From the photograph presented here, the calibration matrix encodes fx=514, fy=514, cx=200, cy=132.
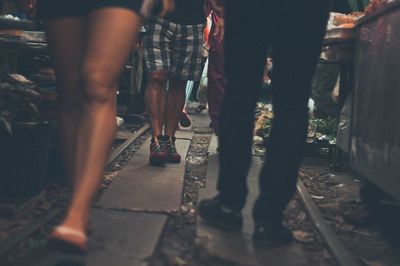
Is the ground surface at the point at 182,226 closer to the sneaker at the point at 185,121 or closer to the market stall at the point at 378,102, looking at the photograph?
the market stall at the point at 378,102

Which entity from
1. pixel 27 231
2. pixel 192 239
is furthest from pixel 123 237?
pixel 27 231

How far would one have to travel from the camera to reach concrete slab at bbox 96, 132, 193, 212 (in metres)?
3.37

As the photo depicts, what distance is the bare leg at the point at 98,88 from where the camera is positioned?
218cm

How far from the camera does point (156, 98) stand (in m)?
4.61

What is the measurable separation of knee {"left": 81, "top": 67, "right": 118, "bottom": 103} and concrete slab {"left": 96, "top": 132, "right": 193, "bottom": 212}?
122cm

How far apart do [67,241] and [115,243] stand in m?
0.68

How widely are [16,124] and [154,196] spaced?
104cm

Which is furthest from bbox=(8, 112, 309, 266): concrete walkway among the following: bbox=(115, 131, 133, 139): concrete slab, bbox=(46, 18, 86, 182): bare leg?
bbox=(115, 131, 133, 139): concrete slab

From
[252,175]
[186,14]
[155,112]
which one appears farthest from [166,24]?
[252,175]

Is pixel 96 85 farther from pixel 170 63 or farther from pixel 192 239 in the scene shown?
pixel 170 63

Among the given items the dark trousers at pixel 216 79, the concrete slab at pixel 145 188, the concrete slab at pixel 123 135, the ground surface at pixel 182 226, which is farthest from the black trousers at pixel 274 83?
the concrete slab at pixel 123 135

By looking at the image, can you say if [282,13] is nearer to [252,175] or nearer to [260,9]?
[260,9]

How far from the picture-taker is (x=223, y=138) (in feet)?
9.17

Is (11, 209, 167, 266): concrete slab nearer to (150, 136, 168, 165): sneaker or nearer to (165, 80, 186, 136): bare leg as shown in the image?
(150, 136, 168, 165): sneaker
